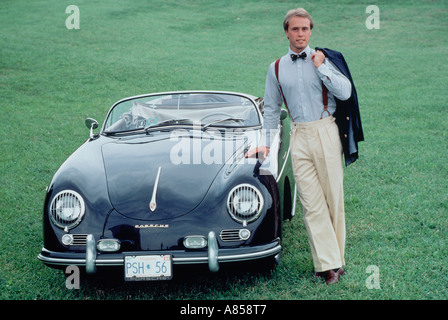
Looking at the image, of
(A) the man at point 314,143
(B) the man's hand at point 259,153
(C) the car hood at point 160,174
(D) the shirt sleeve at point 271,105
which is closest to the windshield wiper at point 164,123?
(C) the car hood at point 160,174

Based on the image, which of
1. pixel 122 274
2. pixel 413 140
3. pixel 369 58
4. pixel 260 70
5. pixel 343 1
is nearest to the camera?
pixel 122 274

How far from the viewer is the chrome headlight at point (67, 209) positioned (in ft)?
12.0

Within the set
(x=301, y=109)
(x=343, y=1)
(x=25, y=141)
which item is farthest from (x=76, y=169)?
(x=343, y=1)

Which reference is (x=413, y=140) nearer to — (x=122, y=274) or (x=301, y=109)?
(x=301, y=109)

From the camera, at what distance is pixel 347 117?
3.77m

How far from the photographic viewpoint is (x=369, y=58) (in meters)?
16.9

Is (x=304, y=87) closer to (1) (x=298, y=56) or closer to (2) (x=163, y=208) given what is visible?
(1) (x=298, y=56)

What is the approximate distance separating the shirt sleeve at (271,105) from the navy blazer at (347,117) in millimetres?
436

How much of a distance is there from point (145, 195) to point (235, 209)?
2.22ft

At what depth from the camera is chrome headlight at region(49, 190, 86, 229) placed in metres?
3.66

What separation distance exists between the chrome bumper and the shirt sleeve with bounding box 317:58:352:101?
123cm

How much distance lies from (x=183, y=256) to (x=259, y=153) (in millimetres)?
1132

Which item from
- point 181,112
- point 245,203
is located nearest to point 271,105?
point 245,203

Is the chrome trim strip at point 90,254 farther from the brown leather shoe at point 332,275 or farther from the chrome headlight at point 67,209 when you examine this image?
the brown leather shoe at point 332,275
